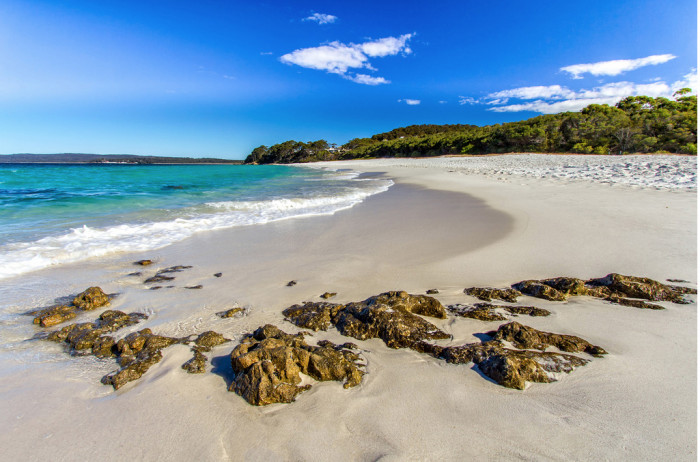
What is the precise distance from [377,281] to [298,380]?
5.76 feet

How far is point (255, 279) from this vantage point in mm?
3570

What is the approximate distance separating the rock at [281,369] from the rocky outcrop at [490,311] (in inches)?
43.2

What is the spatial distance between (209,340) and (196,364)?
0.26 metres

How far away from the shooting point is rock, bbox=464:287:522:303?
2.80 m

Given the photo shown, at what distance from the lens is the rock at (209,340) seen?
7.36ft

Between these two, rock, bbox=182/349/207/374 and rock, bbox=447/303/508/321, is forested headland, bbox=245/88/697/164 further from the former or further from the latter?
rock, bbox=182/349/207/374

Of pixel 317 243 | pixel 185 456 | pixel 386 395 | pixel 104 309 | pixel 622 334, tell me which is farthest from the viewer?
pixel 317 243

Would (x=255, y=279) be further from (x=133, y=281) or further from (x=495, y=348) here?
(x=495, y=348)

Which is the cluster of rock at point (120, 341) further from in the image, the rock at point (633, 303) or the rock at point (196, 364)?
the rock at point (633, 303)

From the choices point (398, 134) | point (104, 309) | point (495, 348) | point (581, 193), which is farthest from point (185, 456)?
point (398, 134)

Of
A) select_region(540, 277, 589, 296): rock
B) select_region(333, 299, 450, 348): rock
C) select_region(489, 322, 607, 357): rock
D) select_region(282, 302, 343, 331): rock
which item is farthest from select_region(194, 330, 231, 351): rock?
select_region(540, 277, 589, 296): rock

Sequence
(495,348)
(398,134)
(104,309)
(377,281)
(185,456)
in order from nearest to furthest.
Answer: (185,456) < (495,348) < (104,309) < (377,281) < (398,134)

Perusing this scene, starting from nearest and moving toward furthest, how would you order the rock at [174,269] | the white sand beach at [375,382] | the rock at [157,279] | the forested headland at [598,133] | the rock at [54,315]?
the white sand beach at [375,382] < the rock at [54,315] < the rock at [157,279] < the rock at [174,269] < the forested headland at [598,133]

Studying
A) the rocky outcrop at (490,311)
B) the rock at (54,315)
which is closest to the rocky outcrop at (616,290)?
the rocky outcrop at (490,311)
